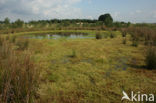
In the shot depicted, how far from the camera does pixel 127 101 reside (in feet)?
7.54

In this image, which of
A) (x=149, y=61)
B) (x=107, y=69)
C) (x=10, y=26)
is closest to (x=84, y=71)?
(x=107, y=69)

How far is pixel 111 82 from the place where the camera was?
309 cm

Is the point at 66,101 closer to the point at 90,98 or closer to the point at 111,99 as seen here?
the point at 90,98

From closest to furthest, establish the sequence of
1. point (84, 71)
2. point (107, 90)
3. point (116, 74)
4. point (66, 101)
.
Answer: point (66, 101)
point (107, 90)
point (116, 74)
point (84, 71)

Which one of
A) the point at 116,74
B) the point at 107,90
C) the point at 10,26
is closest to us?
the point at 107,90

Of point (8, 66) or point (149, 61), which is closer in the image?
point (8, 66)

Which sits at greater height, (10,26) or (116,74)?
(10,26)

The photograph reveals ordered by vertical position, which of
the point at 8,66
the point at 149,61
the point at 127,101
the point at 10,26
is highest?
the point at 10,26

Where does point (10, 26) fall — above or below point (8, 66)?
above

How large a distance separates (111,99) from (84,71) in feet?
5.35

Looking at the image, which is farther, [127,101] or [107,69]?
[107,69]

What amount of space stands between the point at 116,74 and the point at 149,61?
1412mm

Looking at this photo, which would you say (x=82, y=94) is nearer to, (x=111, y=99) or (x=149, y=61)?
(x=111, y=99)

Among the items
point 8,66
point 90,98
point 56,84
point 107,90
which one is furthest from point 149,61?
point 8,66
